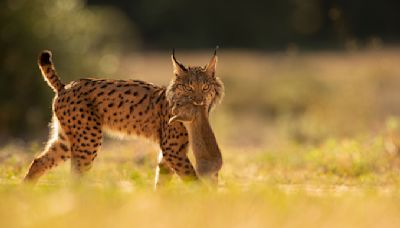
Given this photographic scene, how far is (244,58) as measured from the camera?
119ft

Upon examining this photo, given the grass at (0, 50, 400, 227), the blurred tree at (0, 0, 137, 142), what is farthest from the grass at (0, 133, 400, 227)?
the blurred tree at (0, 0, 137, 142)

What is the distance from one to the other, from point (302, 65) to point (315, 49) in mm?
10776

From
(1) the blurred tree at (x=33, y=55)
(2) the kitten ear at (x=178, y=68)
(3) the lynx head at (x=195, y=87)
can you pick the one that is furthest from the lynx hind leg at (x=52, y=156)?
(1) the blurred tree at (x=33, y=55)

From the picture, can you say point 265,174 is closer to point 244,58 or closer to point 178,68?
point 178,68

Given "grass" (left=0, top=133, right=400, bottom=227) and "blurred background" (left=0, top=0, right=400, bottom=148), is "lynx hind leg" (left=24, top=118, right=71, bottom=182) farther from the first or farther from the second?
"blurred background" (left=0, top=0, right=400, bottom=148)

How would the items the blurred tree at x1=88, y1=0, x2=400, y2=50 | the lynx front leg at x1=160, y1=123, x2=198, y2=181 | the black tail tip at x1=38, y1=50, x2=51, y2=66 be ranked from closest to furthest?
1. the lynx front leg at x1=160, y1=123, x2=198, y2=181
2. the black tail tip at x1=38, y1=50, x2=51, y2=66
3. the blurred tree at x1=88, y1=0, x2=400, y2=50

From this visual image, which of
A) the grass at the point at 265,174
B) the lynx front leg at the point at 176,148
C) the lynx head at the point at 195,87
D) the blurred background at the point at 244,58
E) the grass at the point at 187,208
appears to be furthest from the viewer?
the blurred background at the point at 244,58

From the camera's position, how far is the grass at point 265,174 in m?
6.71

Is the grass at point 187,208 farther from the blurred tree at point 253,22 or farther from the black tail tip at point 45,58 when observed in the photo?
the blurred tree at point 253,22

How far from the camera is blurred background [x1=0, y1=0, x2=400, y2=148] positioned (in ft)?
62.5

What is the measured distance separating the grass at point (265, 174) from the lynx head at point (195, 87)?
97cm

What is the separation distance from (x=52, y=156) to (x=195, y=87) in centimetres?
200

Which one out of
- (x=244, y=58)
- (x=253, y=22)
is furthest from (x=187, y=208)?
(x=253, y=22)

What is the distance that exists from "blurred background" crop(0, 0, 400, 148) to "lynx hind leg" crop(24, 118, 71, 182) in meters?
5.57
